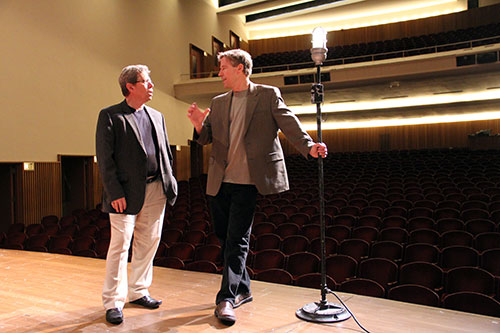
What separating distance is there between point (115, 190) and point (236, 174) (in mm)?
591

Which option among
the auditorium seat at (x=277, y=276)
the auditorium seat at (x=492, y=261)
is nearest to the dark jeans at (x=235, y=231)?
the auditorium seat at (x=277, y=276)

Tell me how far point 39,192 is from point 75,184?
1.19 meters

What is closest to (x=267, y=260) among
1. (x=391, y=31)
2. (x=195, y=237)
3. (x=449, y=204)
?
(x=195, y=237)

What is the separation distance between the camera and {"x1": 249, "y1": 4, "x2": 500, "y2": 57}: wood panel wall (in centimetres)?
1563

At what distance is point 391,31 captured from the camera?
17.0m

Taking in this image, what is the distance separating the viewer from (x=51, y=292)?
258 cm

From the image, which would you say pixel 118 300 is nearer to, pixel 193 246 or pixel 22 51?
pixel 193 246

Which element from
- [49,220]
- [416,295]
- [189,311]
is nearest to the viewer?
[189,311]

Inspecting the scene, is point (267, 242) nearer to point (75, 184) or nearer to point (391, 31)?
point (75, 184)

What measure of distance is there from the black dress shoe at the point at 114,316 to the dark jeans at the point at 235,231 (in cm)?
46

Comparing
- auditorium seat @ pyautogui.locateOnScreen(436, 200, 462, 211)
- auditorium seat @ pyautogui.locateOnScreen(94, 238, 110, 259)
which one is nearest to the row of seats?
auditorium seat @ pyautogui.locateOnScreen(436, 200, 462, 211)

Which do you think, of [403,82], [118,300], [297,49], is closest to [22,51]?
[118,300]

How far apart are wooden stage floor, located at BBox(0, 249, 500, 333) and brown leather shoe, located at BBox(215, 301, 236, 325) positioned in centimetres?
3

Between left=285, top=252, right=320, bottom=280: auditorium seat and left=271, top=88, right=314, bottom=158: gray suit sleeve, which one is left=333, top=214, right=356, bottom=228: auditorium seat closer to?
left=285, top=252, right=320, bottom=280: auditorium seat
